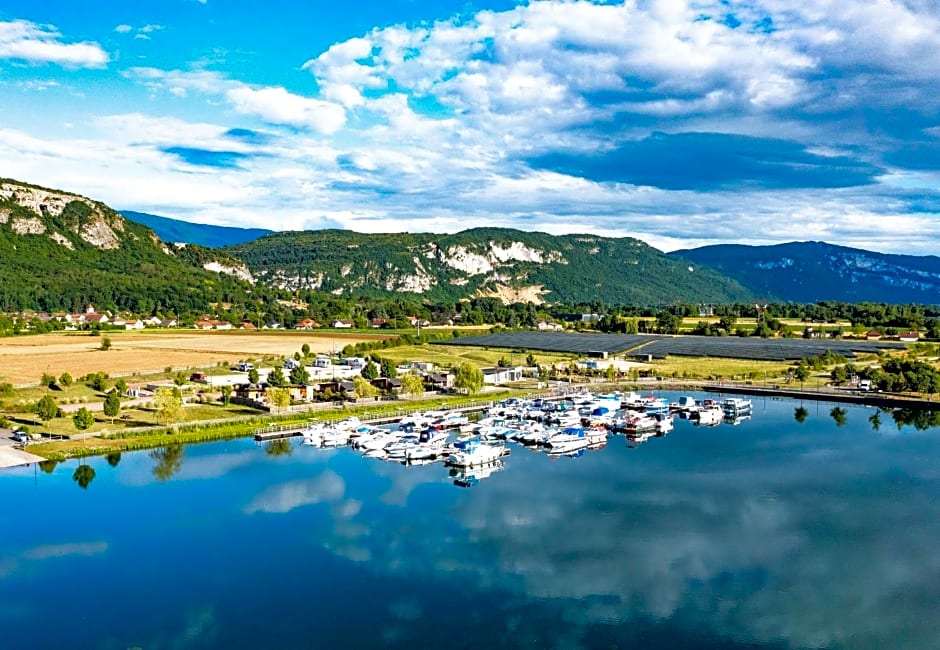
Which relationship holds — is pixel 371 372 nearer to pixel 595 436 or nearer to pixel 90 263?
pixel 595 436

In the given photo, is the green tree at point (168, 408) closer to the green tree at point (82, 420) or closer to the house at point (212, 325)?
the green tree at point (82, 420)

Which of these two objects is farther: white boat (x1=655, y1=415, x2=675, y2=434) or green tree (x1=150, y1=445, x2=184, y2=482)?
white boat (x1=655, y1=415, x2=675, y2=434)

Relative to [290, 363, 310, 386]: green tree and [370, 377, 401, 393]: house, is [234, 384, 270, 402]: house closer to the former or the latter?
[290, 363, 310, 386]: green tree

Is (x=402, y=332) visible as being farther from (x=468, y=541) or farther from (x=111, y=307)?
(x=468, y=541)

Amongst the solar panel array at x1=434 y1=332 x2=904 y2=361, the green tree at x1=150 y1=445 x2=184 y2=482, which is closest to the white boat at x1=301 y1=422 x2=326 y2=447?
the green tree at x1=150 y1=445 x2=184 y2=482

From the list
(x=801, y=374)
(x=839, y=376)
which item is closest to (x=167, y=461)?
(x=801, y=374)
